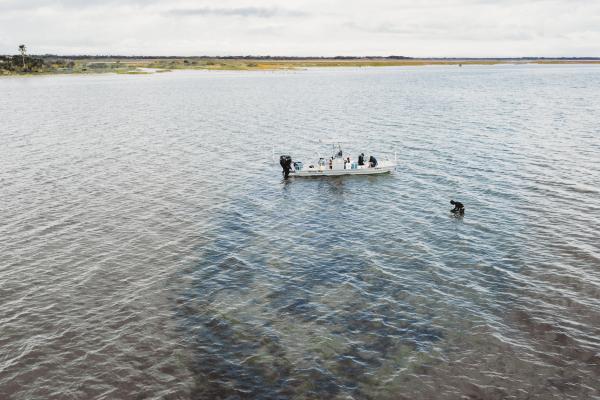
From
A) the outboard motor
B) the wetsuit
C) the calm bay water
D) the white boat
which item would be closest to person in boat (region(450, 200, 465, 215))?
the wetsuit

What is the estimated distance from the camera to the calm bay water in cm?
2158

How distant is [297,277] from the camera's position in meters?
31.0

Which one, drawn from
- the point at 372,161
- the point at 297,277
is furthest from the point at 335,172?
the point at 297,277

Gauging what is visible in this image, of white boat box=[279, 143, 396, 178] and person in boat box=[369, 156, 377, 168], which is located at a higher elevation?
person in boat box=[369, 156, 377, 168]

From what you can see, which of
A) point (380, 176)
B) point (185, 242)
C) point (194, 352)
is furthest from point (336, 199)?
point (194, 352)

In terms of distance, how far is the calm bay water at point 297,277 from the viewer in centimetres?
2158

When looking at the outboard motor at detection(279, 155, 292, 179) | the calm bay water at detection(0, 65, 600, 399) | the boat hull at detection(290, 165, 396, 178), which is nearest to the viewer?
the calm bay water at detection(0, 65, 600, 399)

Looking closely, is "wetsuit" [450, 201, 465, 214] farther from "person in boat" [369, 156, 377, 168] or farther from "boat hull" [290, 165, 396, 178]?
"person in boat" [369, 156, 377, 168]

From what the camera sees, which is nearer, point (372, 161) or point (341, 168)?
point (372, 161)

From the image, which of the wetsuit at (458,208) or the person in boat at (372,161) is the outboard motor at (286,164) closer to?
the person in boat at (372,161)

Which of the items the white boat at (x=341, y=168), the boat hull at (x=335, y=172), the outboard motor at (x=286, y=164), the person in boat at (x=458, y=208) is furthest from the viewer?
the boat hull at (x=335, y=172)

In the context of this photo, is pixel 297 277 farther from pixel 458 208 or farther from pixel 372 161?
pixel 372 161

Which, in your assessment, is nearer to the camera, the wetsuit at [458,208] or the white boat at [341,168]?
the wetsuit at [458,208]

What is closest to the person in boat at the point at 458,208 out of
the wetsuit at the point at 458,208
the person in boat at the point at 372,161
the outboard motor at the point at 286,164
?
the wetsuit at the point at 458,208
